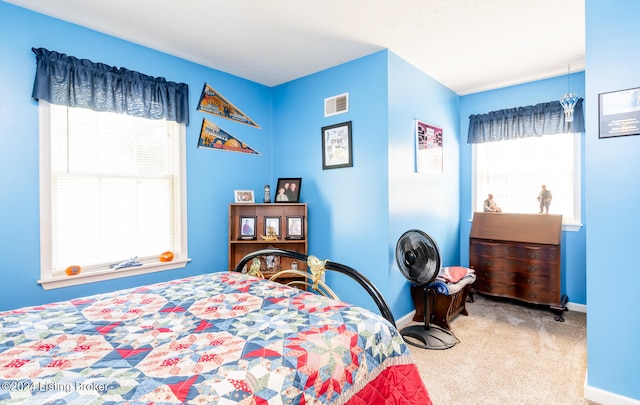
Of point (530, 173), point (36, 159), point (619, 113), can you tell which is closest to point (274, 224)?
point (36, 159)

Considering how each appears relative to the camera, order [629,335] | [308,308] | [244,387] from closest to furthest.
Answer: [244,387], [308,308], [629,335]

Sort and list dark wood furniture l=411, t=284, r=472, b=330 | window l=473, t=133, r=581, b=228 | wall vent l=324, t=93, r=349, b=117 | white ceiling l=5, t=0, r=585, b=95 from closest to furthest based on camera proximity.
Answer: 1. white ceiling l=5, t=0, r=585, b=95
2. dark wood furniture l=411, t=284, r=472, b=330
3. wall vent l=324, t=93, r=349, b=117
4. window l=473, t=133, r=581, b=228

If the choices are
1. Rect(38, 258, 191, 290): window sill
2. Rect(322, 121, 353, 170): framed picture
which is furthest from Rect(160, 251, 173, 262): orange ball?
Rect(322, 121, 353, 170): framed picture

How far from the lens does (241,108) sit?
3.52m

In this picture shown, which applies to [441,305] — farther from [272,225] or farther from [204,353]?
[204,353]

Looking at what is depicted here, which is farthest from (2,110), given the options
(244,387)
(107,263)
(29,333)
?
(244,387)

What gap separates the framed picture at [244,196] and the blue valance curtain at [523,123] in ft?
9.50

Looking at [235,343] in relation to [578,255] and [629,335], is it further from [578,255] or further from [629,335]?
[578,255]

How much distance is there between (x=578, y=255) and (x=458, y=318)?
5.08 feet

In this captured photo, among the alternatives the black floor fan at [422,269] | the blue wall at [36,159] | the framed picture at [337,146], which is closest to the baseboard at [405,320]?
the black floor fan at [422,269]

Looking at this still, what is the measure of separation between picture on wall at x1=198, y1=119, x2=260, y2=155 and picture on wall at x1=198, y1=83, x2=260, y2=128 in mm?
139

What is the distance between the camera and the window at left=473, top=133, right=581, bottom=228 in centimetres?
356

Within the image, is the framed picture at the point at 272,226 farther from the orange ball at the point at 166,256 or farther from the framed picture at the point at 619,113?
the framed picture at the point at 619,113

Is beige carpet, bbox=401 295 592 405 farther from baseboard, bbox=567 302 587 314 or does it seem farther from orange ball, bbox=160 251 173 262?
orange ball, bbox=160 251 173 262
